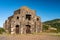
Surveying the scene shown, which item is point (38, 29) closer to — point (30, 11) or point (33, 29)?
point (33, 29)

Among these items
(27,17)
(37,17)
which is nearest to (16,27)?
(27,17)

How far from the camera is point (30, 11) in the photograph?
52.3 meters

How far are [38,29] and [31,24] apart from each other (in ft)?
12.7

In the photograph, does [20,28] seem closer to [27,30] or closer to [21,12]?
[27,30]

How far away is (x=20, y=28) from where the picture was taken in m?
49.9

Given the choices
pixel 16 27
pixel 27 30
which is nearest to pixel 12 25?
pixel 16 27

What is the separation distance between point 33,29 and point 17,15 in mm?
7052

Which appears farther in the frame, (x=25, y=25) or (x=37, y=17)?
(x=37, y=17)

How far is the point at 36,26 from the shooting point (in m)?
51.8

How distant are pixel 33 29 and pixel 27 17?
4.55m

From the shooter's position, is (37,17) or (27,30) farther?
(37,17)

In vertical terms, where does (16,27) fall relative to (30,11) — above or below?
below

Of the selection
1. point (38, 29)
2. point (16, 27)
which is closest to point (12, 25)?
point (16, 27)

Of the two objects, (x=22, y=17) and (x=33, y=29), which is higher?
(x=22, y=17)
